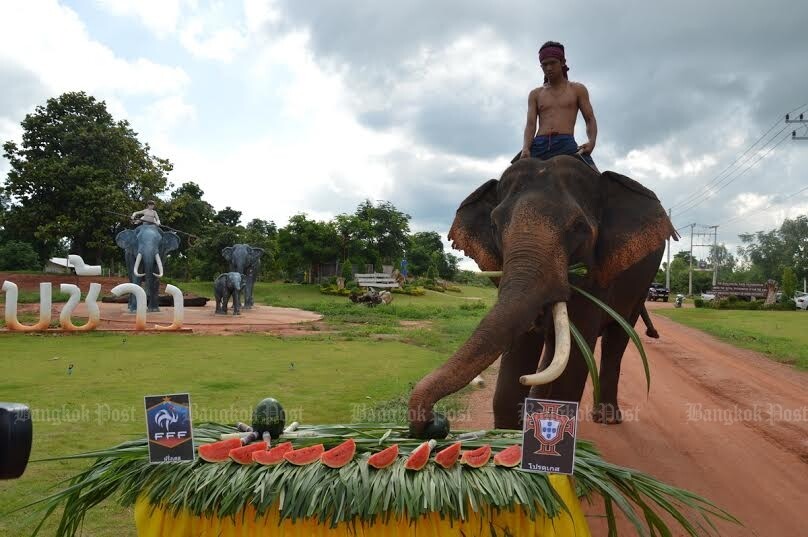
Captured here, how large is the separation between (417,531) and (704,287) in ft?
264

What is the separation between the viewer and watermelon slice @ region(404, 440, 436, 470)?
2.88m

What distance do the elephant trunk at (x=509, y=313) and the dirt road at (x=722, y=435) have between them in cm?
162

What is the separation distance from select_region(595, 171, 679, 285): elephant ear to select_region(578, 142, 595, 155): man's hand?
0.38 metres

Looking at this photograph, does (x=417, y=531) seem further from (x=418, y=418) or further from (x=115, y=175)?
(x=115, y=175)

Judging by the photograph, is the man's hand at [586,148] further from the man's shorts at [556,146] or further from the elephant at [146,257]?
the elephant at [146,257]

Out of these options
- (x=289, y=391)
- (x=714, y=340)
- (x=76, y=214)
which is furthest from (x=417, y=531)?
(x=76, y=214)

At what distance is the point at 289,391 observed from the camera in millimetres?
8719

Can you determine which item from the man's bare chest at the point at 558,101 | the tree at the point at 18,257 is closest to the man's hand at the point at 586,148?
the man's bare chest at the point at 558,101

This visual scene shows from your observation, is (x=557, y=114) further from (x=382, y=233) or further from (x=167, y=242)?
(x=382, y=233)

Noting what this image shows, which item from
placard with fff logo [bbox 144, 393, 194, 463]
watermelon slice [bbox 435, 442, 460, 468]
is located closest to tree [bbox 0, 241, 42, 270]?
placard with fff logo [bbox 144, 393, 194, 463]

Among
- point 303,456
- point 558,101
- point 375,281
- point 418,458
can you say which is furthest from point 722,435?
point 375,281

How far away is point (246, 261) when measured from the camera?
26672mm

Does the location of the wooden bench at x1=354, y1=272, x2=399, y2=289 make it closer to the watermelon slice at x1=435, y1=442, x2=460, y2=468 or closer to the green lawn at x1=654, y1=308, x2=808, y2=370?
the green lawn at x1=654, y1=308, x2=808, y2=370

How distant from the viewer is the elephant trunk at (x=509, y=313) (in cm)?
330
